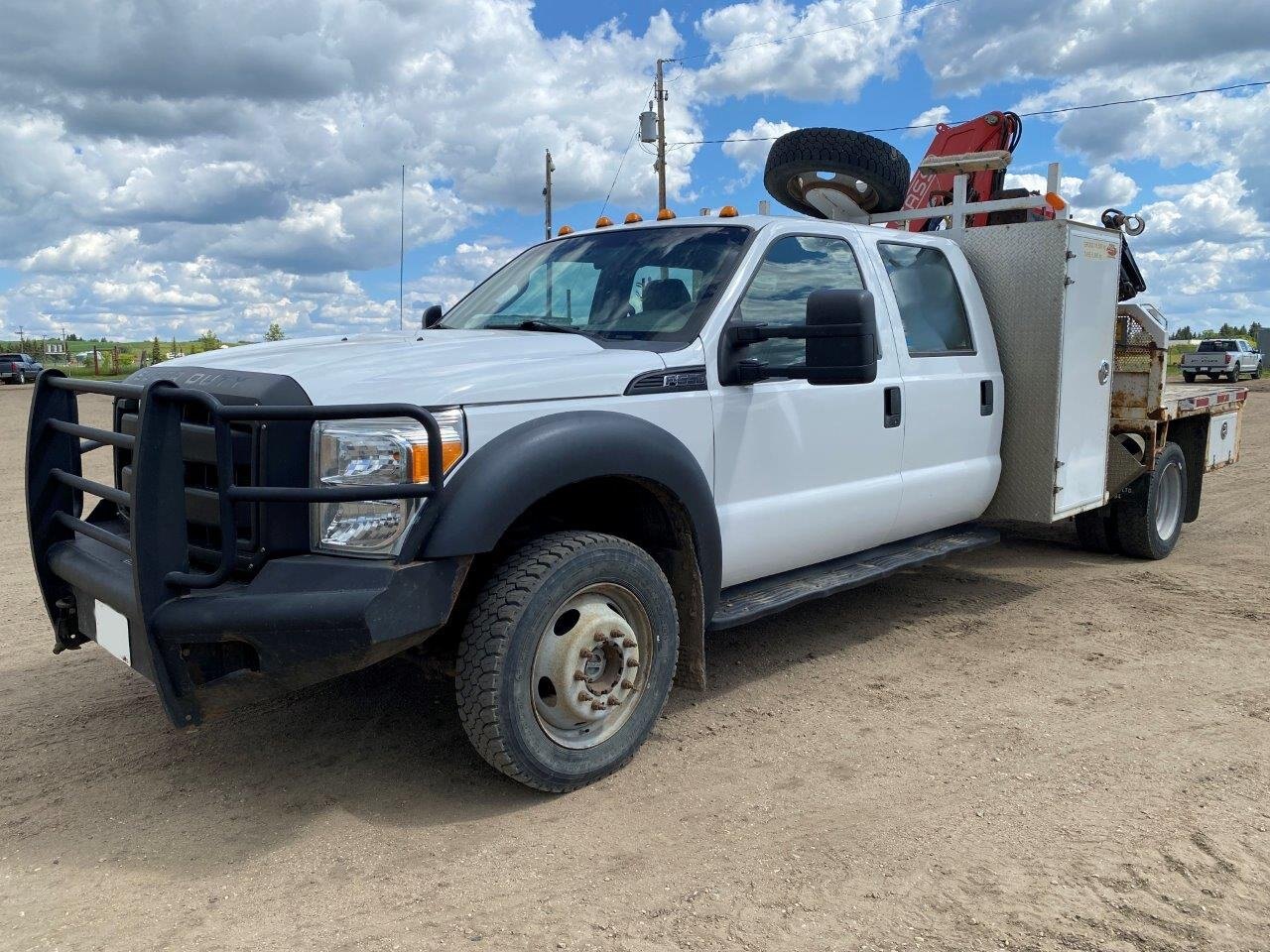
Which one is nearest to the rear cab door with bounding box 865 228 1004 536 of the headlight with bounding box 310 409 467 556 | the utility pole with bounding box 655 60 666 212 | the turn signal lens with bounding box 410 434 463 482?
the turn signal lens with bounding box 410 434 463 482

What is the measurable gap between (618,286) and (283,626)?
7.06 ft

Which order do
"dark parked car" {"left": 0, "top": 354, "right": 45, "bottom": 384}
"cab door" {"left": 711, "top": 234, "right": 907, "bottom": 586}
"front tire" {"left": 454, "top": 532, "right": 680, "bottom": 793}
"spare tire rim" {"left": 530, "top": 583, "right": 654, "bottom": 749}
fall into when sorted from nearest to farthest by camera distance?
"front tire" {"left": 454, "top": 532, "right": 680, "bottom": 793} → "spare tire rim" {"left": 530, "top": 583, "right": 654, "bottom": 749} → "cab door" {"left": 711, "top": 234, "right": 907, "bottom": 586} → "dark parked car" {"left": 0, "top": 354, "right": 45, "bottom": 384}

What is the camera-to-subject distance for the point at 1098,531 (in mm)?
7332

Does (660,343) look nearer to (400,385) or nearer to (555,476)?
(555,476)

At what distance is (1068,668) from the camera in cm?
491

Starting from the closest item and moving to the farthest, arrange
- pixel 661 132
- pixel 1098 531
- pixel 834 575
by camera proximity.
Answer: pixel 834 575, pixel 1098 531, pixel 661 132

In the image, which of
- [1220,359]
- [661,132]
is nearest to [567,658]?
[661,132]

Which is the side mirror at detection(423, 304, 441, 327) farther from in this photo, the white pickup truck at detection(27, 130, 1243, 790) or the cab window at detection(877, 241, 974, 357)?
the cab window at detection(877, 241, 974, 357)

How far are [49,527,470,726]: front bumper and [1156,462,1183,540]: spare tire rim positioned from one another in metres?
5.88

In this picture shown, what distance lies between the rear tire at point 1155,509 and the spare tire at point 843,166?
2.56 metres

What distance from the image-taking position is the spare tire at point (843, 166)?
6.18m

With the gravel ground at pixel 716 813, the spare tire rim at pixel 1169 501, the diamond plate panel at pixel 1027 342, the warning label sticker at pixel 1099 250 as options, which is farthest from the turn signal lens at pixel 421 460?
the spare tire rim at pixel 1169 501

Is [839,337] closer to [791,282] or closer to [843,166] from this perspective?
[791,282]

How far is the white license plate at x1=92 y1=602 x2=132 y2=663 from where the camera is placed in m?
3.24
